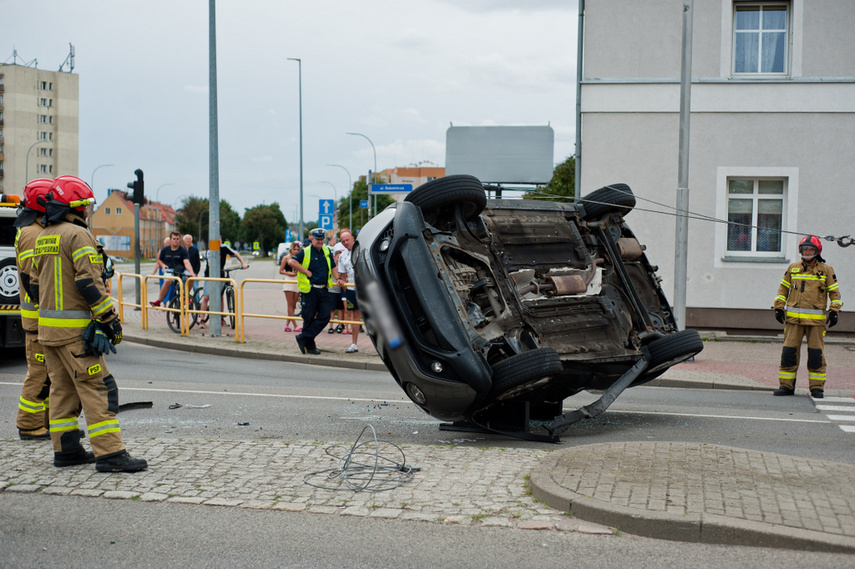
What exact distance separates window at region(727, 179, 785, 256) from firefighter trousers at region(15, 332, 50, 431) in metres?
12.9

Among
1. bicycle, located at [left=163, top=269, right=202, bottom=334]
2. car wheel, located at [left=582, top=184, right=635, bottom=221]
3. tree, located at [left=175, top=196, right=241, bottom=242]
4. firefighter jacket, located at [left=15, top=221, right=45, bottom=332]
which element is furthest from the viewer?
tree, located at [left=175, top=196, right=241, bottom=242]

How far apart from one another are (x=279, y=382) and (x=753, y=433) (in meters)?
5.65

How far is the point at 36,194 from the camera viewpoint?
590 centimetres

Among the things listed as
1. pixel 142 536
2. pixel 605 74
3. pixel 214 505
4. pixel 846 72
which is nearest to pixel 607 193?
pixel 214 505

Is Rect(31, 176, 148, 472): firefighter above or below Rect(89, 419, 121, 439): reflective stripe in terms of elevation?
above

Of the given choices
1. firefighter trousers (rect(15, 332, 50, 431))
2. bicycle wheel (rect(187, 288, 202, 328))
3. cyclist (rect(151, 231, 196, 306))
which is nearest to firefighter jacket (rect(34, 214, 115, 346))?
firefighter trousers (rect(15, 332, 50, 431))

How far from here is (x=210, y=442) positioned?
634 cm

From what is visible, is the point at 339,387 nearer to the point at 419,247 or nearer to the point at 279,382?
the point at 279,382

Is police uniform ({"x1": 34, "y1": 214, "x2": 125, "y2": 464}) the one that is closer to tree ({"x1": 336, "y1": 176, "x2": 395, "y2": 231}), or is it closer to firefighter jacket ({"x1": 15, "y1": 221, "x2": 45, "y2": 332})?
firefighter jacket ({"x1": 15, "y1": 221, "x2": 45, "y2": 332})

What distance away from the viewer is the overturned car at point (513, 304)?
20.3 feet

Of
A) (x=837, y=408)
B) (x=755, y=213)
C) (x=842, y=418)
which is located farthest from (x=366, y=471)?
(x=755, y=213)

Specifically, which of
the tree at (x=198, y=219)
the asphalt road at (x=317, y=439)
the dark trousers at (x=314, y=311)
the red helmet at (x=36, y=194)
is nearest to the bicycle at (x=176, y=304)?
the asphalt road at (x=317, y=439)

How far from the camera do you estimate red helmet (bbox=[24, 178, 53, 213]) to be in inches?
229

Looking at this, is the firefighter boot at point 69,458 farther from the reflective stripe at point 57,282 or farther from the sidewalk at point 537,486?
the reflective stripe at point 57,282
